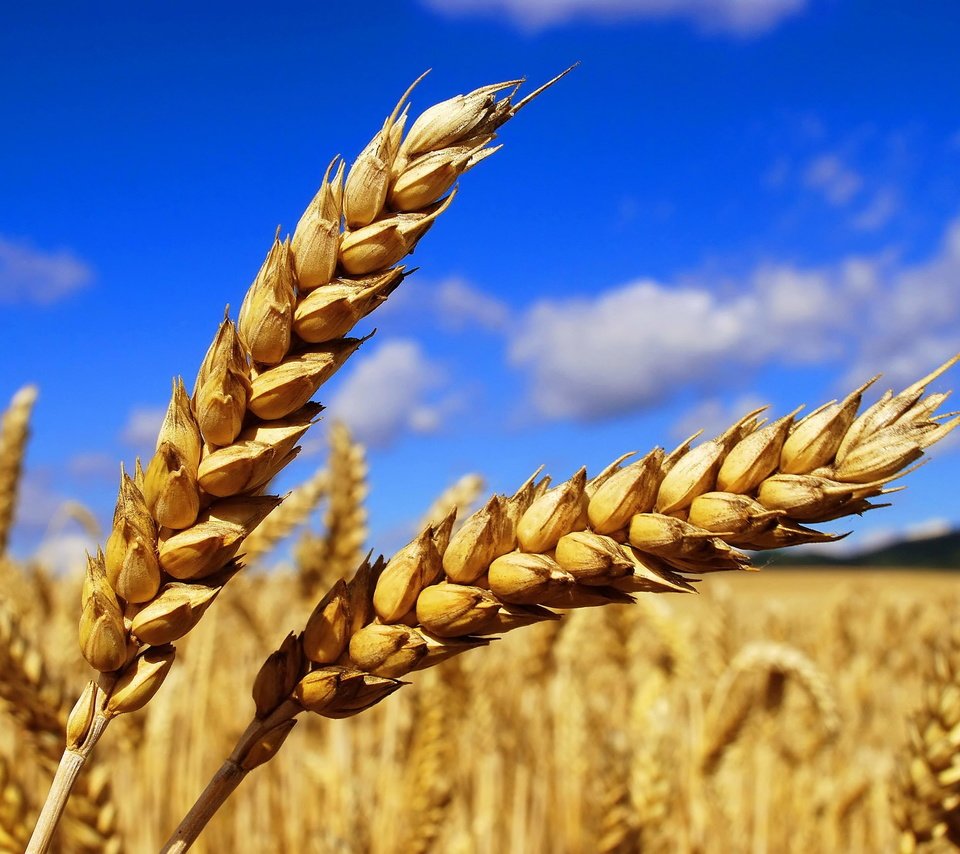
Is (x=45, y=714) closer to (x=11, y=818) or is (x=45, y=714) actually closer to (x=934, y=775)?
(x=11, y=818)

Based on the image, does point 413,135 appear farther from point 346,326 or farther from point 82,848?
point 82,848

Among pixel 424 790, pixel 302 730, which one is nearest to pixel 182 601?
pixel 424 790

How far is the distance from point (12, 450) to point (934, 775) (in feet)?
13.3

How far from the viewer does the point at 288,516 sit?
9.84 ft

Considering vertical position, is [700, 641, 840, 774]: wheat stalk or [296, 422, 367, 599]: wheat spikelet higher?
[296, 422, 367, 599]: wheat spikelet

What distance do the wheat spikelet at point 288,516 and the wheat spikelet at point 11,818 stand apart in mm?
1369

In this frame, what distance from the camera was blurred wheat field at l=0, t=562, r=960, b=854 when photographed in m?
2.32

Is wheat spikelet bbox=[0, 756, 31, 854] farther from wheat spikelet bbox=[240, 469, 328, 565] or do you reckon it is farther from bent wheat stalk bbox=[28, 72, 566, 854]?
wheat spikelet bbox=[240, 469, 328, 565]

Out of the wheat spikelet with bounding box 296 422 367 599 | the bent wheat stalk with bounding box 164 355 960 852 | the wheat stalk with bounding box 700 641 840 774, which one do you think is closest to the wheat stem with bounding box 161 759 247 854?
the bent wheat stalk with bounding box 164 355 960 852

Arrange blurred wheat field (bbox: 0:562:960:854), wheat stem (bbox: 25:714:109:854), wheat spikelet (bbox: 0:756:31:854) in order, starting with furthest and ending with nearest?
blurred wheat field (bbox: 0:562:960:854), wheat spikelet (bbox: 0:756:31:854), wheat stem (bbox: 25:714:109:854)

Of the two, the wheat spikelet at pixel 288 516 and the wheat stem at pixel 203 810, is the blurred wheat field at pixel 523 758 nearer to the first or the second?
the wheat spikelet at pixel 288 516

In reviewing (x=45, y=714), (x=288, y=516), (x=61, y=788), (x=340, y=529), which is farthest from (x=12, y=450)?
(x=61, y=788)

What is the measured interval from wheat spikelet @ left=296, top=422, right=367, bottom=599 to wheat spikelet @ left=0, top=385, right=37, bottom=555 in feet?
6.76

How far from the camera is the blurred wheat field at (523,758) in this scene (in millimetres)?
2316
